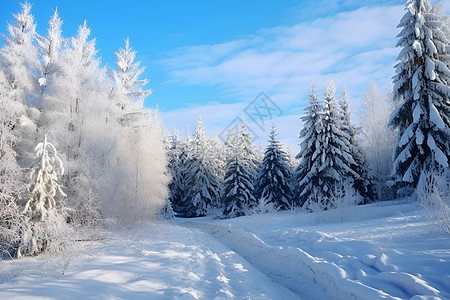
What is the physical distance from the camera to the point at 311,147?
86.9ft

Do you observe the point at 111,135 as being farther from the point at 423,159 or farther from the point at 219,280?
the point at 423,159

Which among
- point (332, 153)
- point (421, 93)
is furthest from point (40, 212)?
point (332, 153)

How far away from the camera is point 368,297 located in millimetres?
4828

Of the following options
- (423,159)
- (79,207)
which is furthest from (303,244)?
(79,207)

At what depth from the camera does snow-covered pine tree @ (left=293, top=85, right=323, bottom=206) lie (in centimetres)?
2538

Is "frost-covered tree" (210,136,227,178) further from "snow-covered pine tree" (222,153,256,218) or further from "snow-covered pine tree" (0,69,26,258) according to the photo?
"snow-covered pine tree" (0,69,26,258)

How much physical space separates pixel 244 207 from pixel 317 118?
13.5 meters

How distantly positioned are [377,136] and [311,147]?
949cm

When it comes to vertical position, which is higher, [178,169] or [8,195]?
[178,169]

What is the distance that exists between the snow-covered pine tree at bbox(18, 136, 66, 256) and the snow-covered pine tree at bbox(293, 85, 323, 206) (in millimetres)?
19757

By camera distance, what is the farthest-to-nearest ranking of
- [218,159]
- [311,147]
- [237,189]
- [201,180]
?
[218,159] < [201,180] < [237,189] < [311,147]

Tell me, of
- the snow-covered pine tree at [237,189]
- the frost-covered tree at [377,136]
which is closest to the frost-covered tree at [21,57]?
the snow-covered pine tree at [237,189]

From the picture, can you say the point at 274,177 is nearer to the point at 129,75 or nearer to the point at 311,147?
the point at 311,147

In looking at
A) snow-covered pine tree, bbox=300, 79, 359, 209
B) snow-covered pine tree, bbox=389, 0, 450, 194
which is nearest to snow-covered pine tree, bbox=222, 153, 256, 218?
snow-covered pine tree, bbox=300, 79, 359, 209
